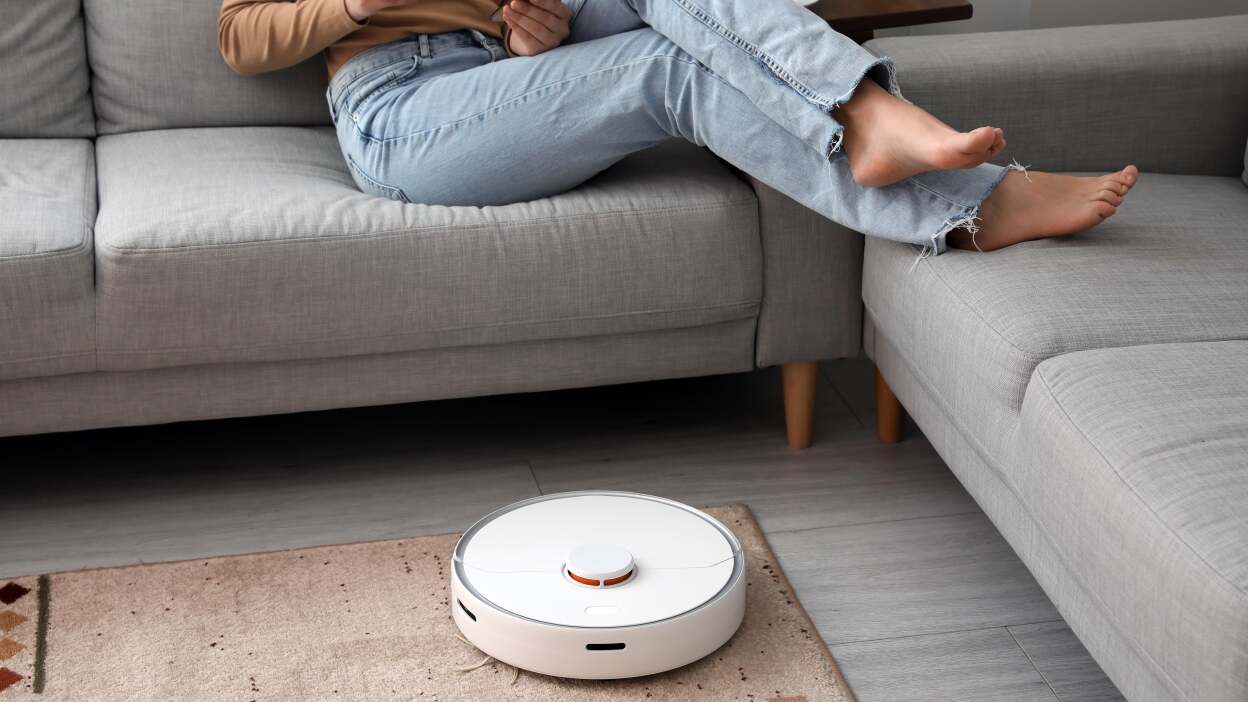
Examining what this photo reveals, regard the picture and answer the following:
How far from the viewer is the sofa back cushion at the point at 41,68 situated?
7.03ft

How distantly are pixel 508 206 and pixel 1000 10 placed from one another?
1.39 meters

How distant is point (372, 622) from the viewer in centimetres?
164

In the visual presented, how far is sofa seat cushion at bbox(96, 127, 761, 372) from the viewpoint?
1.75 m

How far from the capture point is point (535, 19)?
Answer: 6.28 ft

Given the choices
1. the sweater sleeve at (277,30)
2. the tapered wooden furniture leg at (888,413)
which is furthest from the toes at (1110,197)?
the sweater sleeve at (277,30)

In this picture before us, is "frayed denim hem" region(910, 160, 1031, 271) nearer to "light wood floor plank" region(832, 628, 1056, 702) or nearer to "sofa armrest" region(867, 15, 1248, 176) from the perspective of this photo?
"sofa armrest" region(867, 15, 1248, 176)

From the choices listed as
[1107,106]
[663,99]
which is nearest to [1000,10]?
[1107,106]

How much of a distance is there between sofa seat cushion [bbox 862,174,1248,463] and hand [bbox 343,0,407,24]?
781 mm

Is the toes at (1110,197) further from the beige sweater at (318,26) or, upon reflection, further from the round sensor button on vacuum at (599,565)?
the beige sweater at (318,26)

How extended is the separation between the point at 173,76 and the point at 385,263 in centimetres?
67

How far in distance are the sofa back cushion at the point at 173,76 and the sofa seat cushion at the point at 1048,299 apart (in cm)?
104

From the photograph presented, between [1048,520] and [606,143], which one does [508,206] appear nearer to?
[606,143]

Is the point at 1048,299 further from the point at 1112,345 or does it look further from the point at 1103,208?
the point at 1103,208

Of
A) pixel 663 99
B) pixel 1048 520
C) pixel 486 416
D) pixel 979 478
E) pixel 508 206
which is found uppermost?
pixel 663 99
